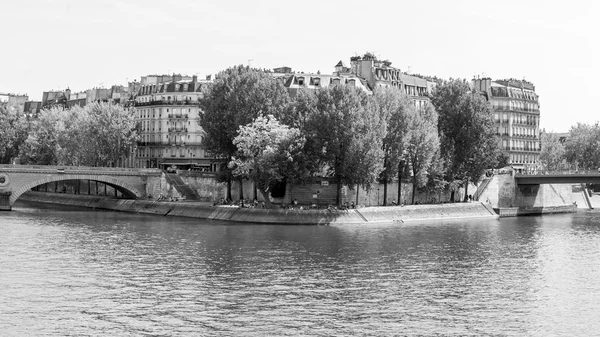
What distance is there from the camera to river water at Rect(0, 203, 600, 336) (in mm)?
44781

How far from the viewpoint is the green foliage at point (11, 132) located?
14638 centimetres

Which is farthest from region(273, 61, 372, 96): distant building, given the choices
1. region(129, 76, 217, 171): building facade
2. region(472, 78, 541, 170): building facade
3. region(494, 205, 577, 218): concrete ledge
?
region(472, 78, 541, 170): building facade

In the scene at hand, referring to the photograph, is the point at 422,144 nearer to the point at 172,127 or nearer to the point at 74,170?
the point at 74,170

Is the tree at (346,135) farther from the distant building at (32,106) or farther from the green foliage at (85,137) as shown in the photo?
the distant building at (32,106)

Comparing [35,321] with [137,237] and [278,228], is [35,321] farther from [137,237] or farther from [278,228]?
[278,228]

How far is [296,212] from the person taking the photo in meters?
92.8

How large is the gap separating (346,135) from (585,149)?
76618 mm

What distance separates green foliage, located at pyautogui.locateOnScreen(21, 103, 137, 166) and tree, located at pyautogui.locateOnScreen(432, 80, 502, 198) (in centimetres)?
4309

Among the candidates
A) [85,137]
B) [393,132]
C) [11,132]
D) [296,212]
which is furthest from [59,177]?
[11,132]

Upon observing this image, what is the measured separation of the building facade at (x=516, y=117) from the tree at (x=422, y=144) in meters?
42.5

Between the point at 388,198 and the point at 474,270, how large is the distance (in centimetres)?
4607

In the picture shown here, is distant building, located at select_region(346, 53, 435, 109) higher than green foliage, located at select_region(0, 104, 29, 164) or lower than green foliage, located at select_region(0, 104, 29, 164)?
higher

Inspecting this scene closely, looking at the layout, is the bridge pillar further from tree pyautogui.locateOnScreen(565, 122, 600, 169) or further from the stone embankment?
tree pyautogui.locateOnScreen(565, 122, 600, 169)

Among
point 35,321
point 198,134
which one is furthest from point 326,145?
point 35,321
